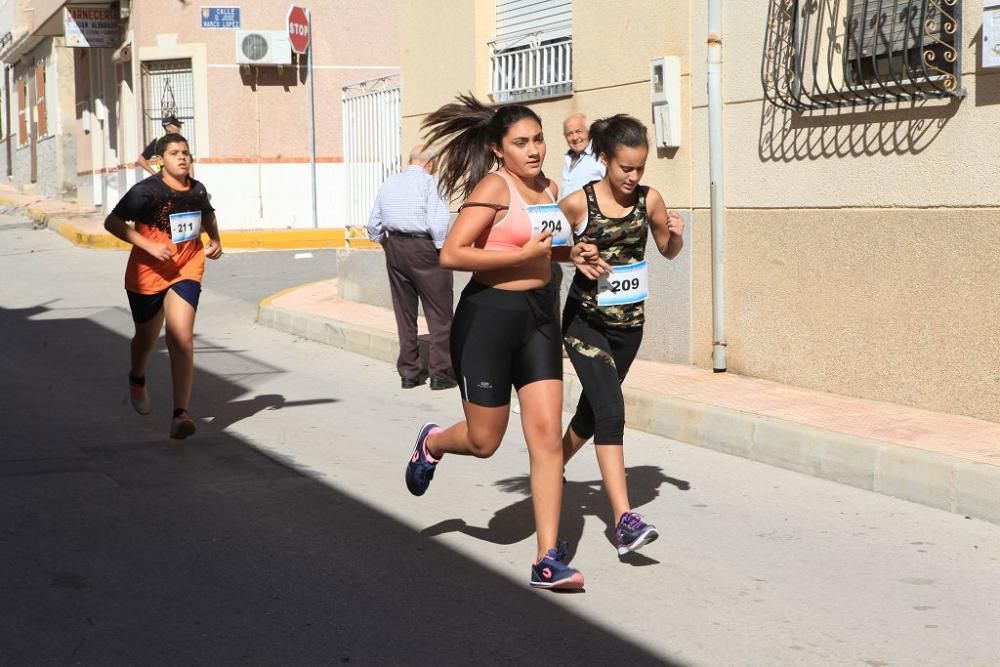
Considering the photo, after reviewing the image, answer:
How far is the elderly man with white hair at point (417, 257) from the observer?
10.8 metres

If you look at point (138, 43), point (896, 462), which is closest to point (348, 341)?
point (896, 462)

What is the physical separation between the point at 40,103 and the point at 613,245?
36418 mm

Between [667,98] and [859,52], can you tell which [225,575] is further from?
[667,98]

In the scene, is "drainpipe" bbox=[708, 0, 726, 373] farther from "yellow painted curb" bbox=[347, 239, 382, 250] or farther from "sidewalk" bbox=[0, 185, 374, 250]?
"sidewalk" bbox=[0, 185, 374, 250]

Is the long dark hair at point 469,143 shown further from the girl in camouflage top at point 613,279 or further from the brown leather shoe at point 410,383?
the brown leather shoe at point 410,383

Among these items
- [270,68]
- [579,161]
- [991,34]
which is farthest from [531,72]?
[270,68]

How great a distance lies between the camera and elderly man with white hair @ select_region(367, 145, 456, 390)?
35.3 feet

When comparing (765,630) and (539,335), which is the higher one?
(539,335)

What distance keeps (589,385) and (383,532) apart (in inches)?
43.6

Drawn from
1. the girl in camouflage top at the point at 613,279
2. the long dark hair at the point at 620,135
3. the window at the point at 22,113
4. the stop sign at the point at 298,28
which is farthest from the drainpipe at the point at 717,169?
the window at the point at 22,113

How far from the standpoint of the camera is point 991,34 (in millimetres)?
7781

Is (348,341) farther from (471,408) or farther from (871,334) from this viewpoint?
(471,408)

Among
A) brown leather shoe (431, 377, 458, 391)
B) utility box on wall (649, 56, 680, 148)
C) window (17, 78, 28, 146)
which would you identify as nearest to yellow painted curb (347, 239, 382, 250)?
brown leather shoe (431, 377, 458, 391)

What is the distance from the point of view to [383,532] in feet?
20.4
